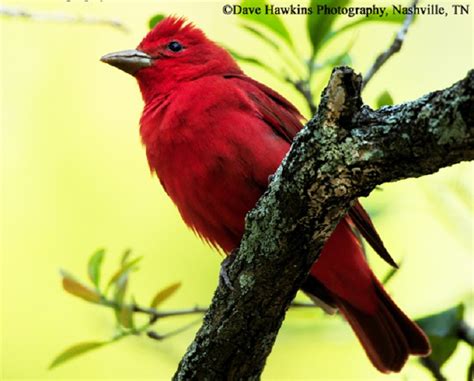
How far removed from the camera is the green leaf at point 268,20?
3963 mm

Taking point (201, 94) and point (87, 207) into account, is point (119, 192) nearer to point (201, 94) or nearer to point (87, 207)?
point (87, 207)

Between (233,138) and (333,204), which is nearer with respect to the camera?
(333,204)

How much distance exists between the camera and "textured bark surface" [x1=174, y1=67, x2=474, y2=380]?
256 centimetres

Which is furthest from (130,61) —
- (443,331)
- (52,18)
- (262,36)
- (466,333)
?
(466,333)

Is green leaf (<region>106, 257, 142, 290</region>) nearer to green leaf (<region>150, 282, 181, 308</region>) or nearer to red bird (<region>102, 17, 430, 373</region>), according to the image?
green leaf (<region>150, 282, 181, 308</region>)

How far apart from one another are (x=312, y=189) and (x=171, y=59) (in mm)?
2058

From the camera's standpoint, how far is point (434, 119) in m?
2.54

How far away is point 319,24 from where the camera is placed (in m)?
3.95

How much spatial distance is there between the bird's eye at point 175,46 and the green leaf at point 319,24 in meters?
1.05

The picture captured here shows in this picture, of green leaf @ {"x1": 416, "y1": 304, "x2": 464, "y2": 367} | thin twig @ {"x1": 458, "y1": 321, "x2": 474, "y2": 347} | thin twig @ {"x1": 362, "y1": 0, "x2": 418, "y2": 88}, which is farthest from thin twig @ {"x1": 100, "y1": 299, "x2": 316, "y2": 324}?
thin twig @ {"x1": 362, "y1": 0, "x2": 418, "y2": 88}

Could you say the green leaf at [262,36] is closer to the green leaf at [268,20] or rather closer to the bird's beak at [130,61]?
the green leaf at [268,20]

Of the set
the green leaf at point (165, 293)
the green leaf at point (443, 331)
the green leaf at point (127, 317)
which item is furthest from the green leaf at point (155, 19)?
the green leaf at point (443, 331)

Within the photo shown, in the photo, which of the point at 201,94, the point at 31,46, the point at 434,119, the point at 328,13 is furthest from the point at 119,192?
the point at 434,119

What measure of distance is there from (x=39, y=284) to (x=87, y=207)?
2.01ft
